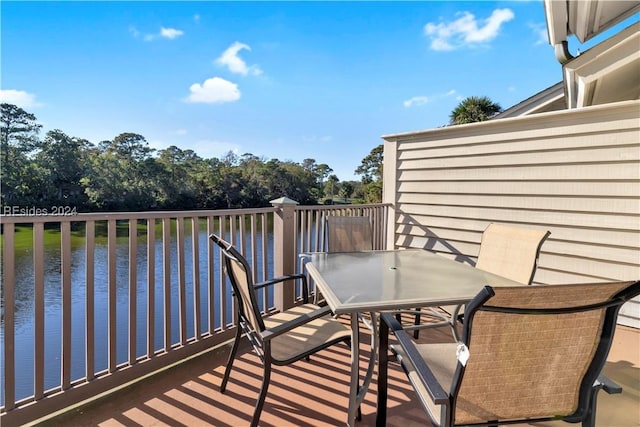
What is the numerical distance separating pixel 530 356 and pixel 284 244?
2.35 m

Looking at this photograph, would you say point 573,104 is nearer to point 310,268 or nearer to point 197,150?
point 310,268

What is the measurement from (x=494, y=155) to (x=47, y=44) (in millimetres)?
14559

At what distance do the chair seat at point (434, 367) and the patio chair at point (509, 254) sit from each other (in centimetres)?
46

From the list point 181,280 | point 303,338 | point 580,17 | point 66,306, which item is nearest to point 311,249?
point 181,280

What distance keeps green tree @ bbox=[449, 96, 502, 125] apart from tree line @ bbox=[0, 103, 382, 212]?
9.92 metres

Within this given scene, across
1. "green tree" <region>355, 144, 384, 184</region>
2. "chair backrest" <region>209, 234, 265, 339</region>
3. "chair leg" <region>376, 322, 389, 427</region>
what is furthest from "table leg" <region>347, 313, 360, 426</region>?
"green tree" <region>355, 144, 384, 184</region>

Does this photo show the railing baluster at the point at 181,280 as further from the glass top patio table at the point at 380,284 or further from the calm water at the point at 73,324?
the glass top patio table at the point at 380,284

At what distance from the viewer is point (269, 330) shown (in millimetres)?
1623

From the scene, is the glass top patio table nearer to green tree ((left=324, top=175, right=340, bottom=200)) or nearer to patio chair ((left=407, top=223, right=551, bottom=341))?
patio chair ((left=407, top=223, right=551, bottom=341))

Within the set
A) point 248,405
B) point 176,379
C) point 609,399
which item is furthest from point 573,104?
point 176,379

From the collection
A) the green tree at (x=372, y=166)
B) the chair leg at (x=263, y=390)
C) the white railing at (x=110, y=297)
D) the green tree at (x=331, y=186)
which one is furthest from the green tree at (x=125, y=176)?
the green tree at (x=372, y=166)

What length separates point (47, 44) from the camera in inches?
452

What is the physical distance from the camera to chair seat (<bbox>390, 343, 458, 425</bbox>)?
123 cm

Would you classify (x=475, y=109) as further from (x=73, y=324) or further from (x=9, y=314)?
(x=9, y=314)
